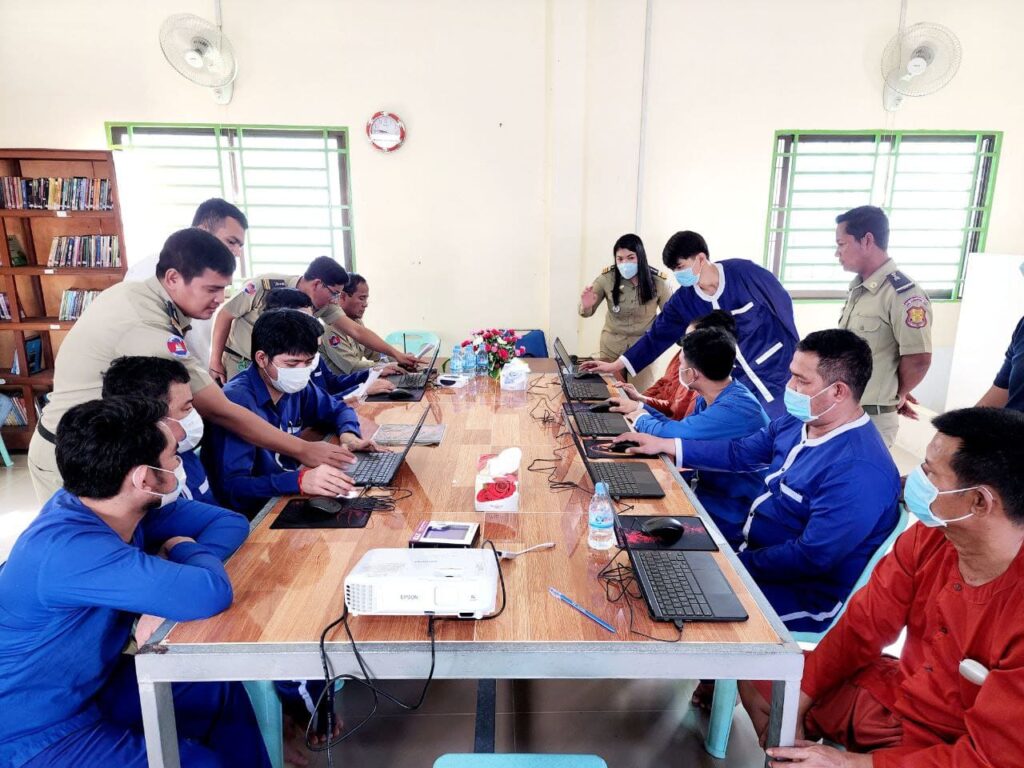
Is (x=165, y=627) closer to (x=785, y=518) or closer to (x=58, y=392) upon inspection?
(x=58, y=392)

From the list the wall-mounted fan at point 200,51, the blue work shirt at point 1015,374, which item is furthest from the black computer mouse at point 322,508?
the wall-mounted fan at point 200,51

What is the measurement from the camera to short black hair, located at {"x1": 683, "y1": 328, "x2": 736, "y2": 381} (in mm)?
2281

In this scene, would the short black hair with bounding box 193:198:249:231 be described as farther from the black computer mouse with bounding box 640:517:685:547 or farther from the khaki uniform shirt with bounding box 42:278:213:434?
the black computer mouse with bounding box 640:517:685:547

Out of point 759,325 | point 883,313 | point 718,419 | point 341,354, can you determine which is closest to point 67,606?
point 718,419

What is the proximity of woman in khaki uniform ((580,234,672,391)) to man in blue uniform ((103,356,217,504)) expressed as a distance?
2962 millimetres

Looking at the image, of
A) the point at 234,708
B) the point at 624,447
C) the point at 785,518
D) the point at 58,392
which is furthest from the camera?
the point at 624,447

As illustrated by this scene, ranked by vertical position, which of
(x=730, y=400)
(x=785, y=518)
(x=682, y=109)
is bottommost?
(x=785, y=518)

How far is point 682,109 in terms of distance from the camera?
14.9 ft

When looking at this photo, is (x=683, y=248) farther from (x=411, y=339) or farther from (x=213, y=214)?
(x=411, y=339)

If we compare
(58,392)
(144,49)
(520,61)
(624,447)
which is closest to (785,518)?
(624,447)

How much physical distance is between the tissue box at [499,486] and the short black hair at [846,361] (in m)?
0.89

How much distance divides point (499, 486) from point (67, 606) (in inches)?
38.2

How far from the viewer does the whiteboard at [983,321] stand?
412 centimetres

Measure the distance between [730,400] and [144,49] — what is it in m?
4.40
